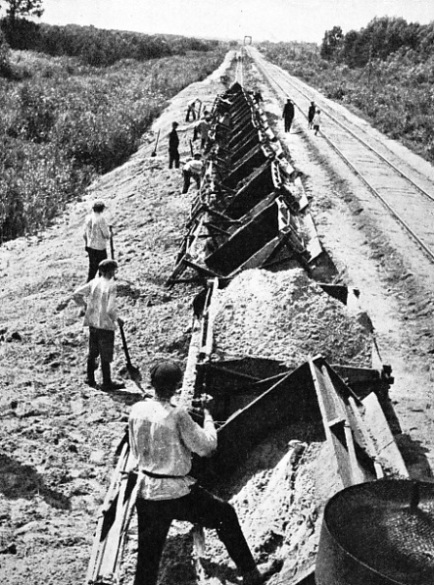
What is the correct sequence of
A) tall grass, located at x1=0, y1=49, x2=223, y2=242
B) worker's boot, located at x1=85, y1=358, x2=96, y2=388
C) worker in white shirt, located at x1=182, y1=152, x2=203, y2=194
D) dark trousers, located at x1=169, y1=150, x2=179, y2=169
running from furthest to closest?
dark trousers, located at x1=169, y1=150, x2=179, y2=169 → tall grass, located at x1=0, y1=49, x2=223, y2=242 → worker in white shirt, located at x1=182, y1=152, x2=203, y2=194 → worker's boot, located at x1=85, y1=358, x2=96, y2=388

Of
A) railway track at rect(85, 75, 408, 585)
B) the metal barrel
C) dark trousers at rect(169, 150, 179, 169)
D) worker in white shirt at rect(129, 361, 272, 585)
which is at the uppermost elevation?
the metal barrel

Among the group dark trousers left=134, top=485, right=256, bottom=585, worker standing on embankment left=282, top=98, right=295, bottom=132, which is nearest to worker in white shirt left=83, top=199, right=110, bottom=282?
dark trousers left=134, top=485, right=256, bottom=585

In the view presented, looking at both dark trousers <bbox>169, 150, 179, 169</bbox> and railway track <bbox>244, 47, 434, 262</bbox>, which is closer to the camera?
railway track <bbox>244, 47, 434, 262</bbox>

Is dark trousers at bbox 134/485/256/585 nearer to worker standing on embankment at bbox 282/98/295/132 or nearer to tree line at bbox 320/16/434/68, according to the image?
worker standing on embankment at bbox 282/98/295/132

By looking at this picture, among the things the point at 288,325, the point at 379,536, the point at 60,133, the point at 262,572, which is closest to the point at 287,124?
the point at 60,133

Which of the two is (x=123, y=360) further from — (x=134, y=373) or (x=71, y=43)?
(x=71, y=43)

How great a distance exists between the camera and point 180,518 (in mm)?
4633

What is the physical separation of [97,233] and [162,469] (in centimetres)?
666

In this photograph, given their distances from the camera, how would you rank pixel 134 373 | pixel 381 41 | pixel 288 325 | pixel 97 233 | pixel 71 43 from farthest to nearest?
pixel 381 41, pixel 71 43, pixel 97 233, pixel 134 373, pixel 288 325

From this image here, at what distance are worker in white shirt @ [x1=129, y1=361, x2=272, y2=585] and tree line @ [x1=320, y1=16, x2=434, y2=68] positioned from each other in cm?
6184

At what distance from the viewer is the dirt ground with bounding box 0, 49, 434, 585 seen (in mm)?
5629

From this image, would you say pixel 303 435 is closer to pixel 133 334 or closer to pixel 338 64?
pixel 133 334

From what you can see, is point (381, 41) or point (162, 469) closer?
point (162, 469)

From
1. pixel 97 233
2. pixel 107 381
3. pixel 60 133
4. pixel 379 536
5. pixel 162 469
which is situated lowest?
pixel 60 133
